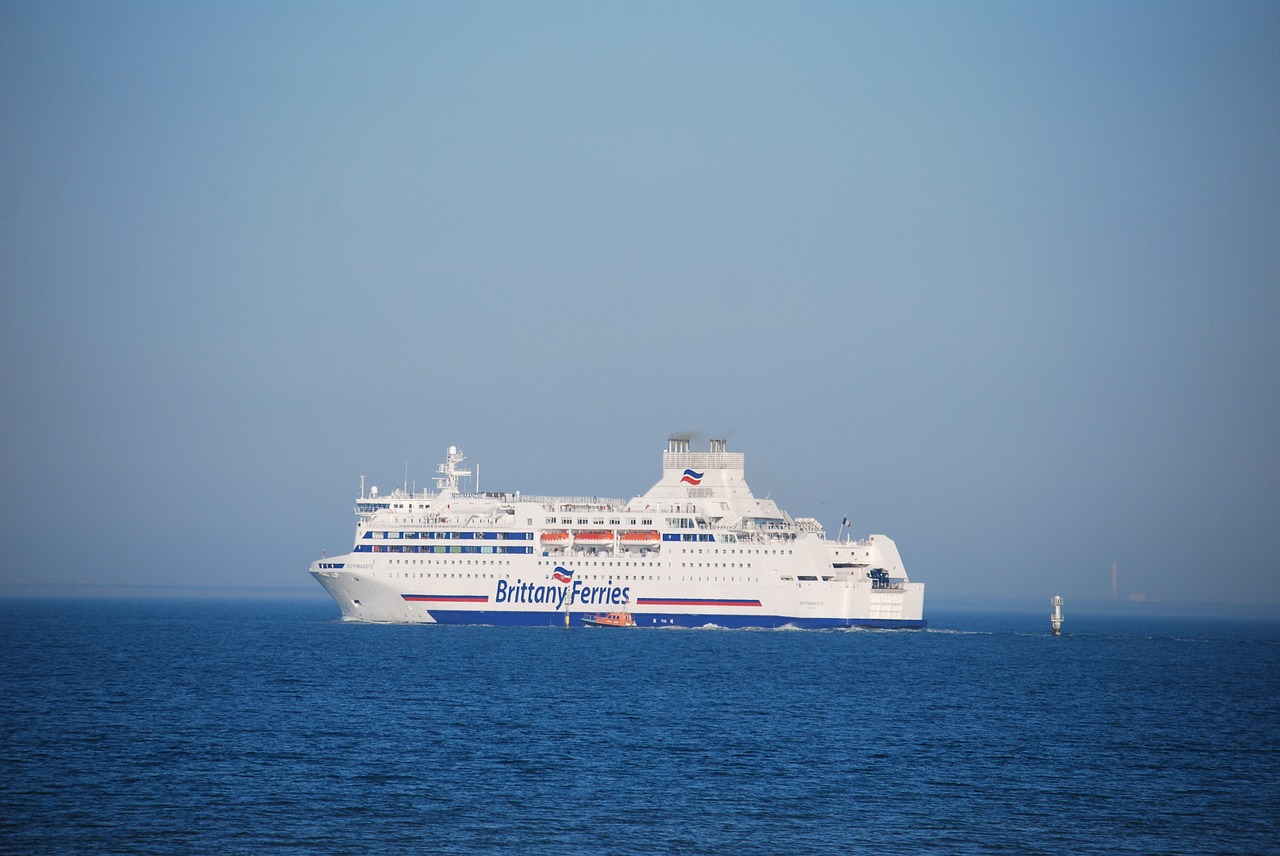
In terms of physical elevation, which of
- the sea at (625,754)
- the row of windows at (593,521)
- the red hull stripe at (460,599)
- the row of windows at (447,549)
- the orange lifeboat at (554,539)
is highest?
the row of windows at (593,521)

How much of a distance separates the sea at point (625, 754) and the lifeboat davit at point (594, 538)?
12456mm

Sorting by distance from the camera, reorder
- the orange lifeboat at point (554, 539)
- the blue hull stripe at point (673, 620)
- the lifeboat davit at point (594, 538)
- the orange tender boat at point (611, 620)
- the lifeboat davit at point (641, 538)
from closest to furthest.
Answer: the blue hull stripe at point (673, 620) < the orange tender boat at point (611, 620) < the lifeboat davit at point (641, 538) < the orange lifeboat at point (554, 539) < the lifeboat davit at point (594, 538)

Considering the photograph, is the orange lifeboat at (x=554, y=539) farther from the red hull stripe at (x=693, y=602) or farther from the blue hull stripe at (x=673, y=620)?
the red hull stripe at (x=693, y=602)

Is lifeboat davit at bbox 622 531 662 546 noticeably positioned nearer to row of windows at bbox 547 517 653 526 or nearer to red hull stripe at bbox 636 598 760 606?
row of windows at bbox 547 517 653 526

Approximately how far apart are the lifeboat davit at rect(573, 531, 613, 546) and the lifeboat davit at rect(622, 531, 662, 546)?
33.9 inches

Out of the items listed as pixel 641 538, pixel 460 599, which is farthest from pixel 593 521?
pixel 460 599

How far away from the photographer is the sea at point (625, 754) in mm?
26953

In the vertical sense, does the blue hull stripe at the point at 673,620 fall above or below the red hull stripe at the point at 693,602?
below

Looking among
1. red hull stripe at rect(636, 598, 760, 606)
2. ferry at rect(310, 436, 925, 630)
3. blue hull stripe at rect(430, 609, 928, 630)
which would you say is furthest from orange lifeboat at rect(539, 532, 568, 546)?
red hull stripe at rect(636, 598, 760, 606)

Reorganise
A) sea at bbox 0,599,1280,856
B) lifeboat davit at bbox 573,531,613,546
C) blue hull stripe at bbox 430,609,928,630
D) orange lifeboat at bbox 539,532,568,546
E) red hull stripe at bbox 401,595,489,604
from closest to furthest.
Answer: sea at bbox 0,599,1280,856 < blue hull stripe at bbox 430,609,928,630 < red hull stripe at bbox 401,595,489,604 < orange lifeboat at bbox 539,532,568,546 < lifeboat davit at bbox 573,531,613,546

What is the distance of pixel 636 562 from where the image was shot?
7531 centimetres

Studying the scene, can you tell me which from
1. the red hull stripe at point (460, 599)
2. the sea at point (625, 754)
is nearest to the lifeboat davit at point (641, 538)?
the red hull stripe at point (460, 599)

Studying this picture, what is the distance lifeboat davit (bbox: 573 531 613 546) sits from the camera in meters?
76.2

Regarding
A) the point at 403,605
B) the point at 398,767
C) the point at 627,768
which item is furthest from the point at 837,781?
the point at 403,605
